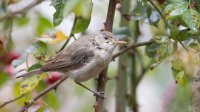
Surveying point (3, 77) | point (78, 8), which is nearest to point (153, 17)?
point (78, 8)

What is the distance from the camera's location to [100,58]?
2.15 m

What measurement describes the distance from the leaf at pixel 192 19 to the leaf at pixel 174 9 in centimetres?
2

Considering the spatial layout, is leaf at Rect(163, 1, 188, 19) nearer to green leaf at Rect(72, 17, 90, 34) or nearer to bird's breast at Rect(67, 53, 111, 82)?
green leaf at Rect(72, 17, 90, 34)

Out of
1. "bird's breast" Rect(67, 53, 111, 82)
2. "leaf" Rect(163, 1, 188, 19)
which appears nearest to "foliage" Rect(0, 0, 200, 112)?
"leaf" Rect(163, 1, 188, 19)

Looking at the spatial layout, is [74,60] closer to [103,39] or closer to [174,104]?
[103,39]

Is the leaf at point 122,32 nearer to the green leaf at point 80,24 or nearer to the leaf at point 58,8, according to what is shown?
the green leaf at point 80,24

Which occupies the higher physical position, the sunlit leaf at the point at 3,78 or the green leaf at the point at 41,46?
the green leaf at the point at 41,46

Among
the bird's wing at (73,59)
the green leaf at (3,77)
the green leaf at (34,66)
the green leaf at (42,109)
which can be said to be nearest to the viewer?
the green leaf at (42,109)

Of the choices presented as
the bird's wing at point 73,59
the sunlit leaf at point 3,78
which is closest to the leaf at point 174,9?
the bird's wing at point 73,59

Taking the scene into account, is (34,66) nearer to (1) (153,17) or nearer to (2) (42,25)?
(1) (153,17)

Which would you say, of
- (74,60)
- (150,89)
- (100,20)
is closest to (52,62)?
(74,60)

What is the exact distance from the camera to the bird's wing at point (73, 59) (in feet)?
7.19

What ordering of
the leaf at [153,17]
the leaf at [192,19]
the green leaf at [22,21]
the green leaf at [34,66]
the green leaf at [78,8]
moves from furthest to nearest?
1. the green leaf at [22,21]
2. the green leaf at [34,66]
3. the leaf at [153,17]
4. the leaf at [192,19]
5. the green leaf at [78,8]

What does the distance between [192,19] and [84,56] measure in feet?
2.37
